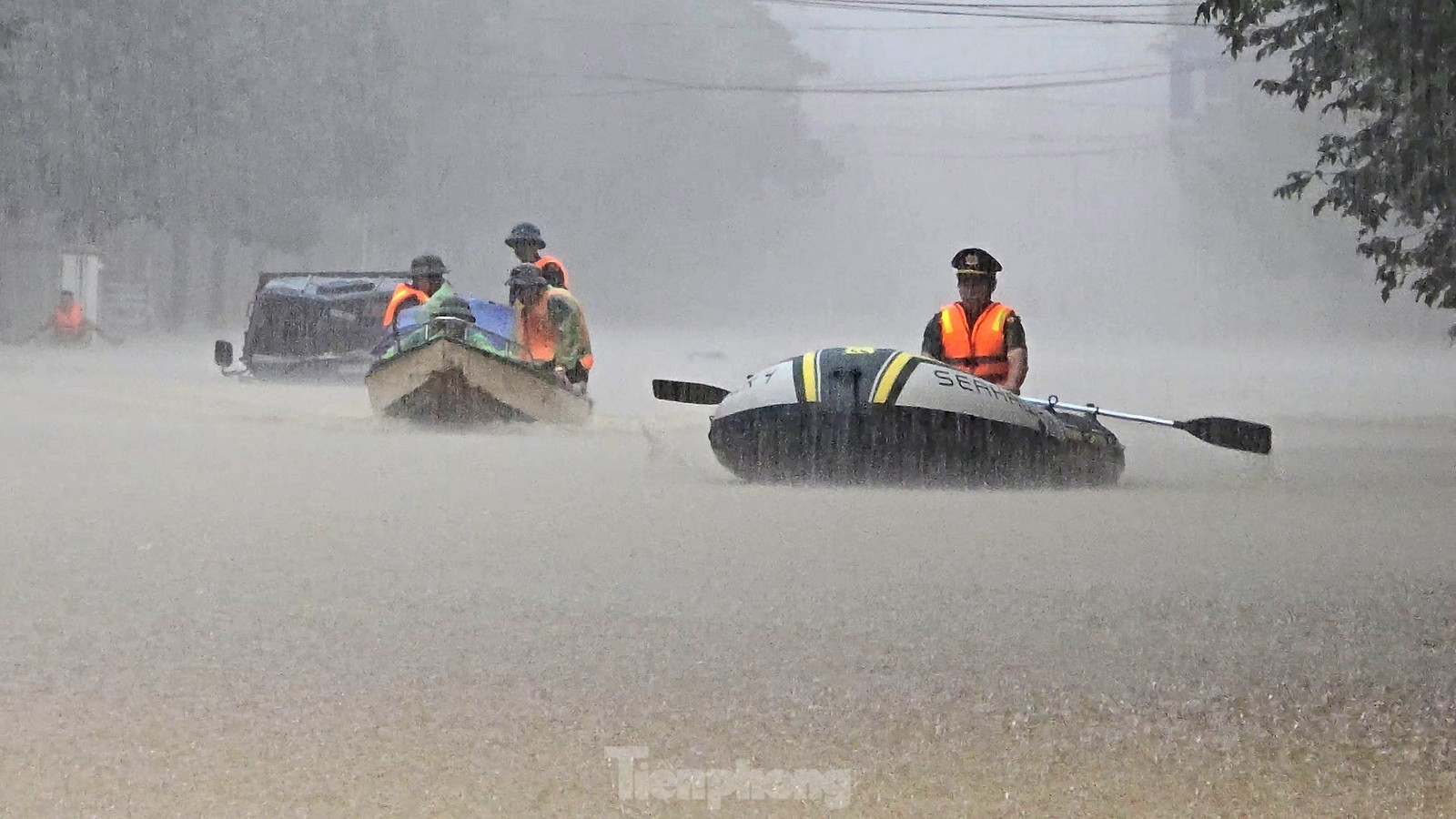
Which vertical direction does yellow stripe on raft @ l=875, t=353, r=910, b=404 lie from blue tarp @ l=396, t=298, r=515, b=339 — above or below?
below

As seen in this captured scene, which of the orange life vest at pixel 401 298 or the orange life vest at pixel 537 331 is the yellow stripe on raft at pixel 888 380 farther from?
the orange life vest at pixel 401 298

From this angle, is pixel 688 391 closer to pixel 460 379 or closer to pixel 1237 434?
pixel 460 379

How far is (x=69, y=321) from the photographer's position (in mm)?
42469

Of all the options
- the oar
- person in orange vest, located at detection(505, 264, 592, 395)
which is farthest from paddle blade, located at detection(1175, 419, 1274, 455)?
person in orange vest, located at detection(505, 264, 592, 395)

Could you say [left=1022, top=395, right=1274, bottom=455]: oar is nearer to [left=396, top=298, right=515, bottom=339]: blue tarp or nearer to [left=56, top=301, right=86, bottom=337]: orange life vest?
[left=396, top=298, right=515, bottom=339]: blue tarp

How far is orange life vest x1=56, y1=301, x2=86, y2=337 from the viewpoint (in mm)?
42312

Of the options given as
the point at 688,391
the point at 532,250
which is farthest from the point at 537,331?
the point at 688,391

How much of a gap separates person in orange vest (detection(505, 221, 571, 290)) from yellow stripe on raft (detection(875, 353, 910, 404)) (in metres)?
5.24

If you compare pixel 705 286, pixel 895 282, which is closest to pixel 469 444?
pixel 705 286

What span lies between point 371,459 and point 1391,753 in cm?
1103

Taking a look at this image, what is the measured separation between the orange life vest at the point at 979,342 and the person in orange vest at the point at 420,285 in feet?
19.9

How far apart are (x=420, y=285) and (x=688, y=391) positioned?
15.9 ft

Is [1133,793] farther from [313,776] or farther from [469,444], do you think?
[469,444]

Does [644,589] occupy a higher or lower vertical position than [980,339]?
lower
